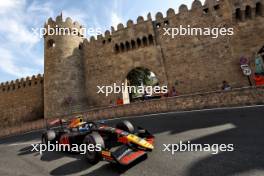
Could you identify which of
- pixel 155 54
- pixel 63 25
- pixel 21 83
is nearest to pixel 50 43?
pixel 63 25

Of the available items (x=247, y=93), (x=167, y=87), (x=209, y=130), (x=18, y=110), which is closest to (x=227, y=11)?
(x=167, y=87)

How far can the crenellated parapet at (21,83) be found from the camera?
2350 centimetres

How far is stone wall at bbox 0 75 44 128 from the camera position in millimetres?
23036

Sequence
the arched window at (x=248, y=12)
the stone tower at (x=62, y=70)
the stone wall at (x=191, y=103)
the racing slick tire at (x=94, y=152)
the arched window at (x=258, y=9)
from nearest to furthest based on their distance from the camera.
Result: 1. the racing slick tire at (x=94, y=152)
2. the stone wall at (x=191, y=103)
3. the arched window at (x=258, y=9)
4. the arched window at (x=248, y=12)
5. the stone tower at (x=62, y=70)

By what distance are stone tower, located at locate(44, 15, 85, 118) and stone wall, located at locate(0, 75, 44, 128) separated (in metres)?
4.63

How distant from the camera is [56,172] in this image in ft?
13.5

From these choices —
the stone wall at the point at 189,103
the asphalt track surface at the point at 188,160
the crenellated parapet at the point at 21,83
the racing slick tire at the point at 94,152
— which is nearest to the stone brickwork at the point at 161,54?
the crenellated parapet at the point at 21,83

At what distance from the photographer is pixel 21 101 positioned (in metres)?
23.8

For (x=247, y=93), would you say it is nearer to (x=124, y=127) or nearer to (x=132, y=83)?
(x=124, y=127)

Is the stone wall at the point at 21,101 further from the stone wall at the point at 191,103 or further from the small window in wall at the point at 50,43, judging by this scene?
the stone wall at the point at 191,103

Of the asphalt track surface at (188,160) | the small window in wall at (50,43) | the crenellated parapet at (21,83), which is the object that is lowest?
the asphalt track surface at (188,160)

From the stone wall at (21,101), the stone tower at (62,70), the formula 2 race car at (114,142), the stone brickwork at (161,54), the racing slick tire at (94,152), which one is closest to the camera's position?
the formula 2 race car at (114,142)

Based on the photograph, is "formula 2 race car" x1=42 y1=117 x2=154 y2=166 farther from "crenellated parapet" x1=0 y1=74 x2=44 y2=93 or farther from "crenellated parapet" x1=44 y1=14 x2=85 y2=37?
"crenellated parapet" x1=0 y1=74 x2=44 y2=93

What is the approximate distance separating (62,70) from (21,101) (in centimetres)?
892
